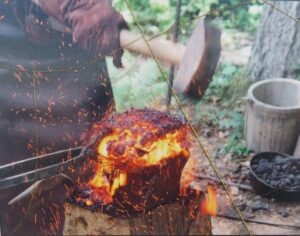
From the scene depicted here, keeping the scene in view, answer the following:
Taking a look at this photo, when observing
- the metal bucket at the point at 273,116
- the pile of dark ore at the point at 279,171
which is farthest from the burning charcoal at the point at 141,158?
the metal bucket at the point at 273,116

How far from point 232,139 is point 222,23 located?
11.2ft

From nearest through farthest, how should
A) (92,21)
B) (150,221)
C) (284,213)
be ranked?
(150,221), (92,21), (284,213)

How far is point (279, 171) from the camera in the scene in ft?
14.1

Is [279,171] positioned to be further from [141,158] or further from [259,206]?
[141,158]

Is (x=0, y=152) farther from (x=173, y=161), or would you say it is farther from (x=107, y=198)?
(x=173, y=161)

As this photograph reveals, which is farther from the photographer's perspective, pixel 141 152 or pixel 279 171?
pixel 279 171

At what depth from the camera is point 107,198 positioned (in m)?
2.92

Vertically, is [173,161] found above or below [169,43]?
below

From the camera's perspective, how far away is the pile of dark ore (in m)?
4.07

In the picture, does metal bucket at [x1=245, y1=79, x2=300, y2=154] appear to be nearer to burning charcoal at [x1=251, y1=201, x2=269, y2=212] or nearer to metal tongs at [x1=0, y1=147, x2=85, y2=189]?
burning charcoal at [x1=251, y1=201, x2=269, y2=212]

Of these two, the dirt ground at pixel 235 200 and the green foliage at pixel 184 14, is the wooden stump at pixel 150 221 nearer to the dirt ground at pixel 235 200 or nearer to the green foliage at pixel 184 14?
the dirt ground at pixel 235 200

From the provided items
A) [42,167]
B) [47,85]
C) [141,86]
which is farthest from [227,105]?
[42,167]

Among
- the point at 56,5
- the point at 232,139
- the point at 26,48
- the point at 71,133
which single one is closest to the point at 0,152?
the point at 71,133

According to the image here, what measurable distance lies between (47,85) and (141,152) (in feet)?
4.12
